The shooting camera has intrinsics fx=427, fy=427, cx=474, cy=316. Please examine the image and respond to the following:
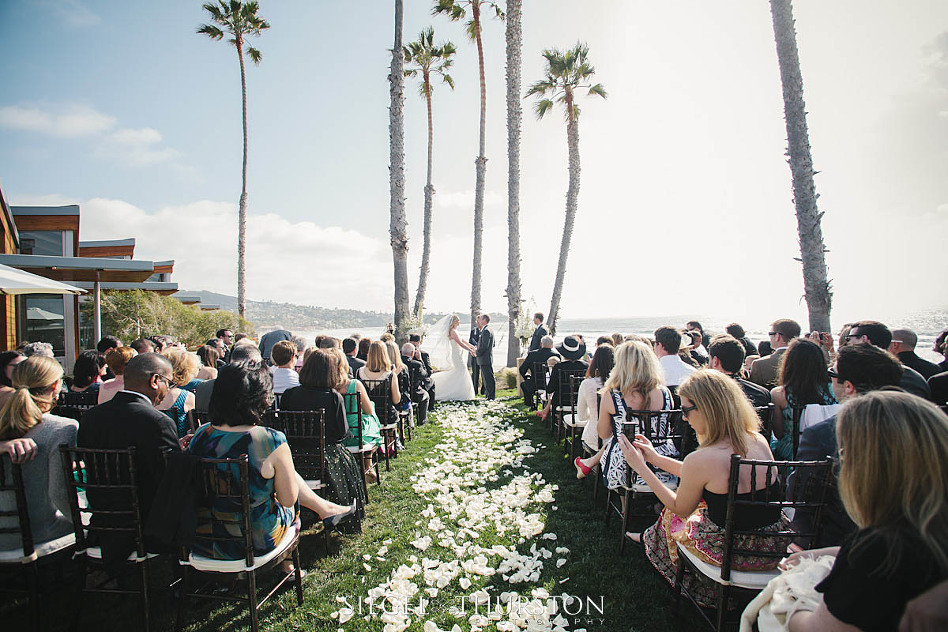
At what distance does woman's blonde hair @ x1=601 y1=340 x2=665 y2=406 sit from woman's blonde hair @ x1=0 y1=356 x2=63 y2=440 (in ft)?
14.5

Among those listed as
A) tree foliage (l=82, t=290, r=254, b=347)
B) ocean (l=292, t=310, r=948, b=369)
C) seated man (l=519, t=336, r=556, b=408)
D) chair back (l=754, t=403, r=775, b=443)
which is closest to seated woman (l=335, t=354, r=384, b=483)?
ocean (l=292, t=310, r=948, b=369)

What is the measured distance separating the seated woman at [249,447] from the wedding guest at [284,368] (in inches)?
106

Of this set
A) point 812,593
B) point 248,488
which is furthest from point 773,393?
point 248,488

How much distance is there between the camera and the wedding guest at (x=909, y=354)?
14.9ft

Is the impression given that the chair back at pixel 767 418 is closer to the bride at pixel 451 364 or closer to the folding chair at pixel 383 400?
the folding chair at pixel 383 400

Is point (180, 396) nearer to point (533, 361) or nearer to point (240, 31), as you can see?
point (533, 361)

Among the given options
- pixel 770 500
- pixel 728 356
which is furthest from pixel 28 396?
pixel 728 356

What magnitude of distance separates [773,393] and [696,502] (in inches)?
70.9

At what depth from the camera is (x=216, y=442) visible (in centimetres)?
264

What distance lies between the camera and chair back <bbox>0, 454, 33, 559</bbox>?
2593 millimetres

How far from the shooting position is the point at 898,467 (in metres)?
1.32

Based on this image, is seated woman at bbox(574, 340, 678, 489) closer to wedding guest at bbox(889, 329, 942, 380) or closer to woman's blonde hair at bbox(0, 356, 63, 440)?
wedding guest at bbox(889, 329, 942, 380)

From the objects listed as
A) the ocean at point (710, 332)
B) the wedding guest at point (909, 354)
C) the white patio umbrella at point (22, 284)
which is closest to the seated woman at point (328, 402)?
the ocean at point (710, 332)

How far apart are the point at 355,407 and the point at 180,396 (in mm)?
1725
